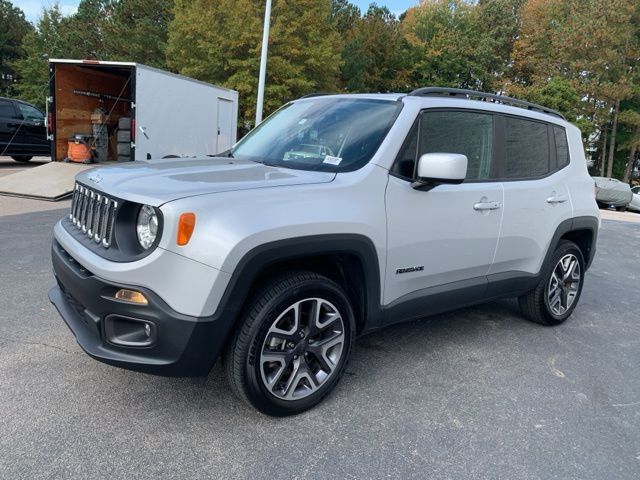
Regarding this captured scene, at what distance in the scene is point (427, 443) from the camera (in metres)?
2.62

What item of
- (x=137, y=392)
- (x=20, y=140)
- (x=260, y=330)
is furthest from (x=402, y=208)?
(x=20, y=140)

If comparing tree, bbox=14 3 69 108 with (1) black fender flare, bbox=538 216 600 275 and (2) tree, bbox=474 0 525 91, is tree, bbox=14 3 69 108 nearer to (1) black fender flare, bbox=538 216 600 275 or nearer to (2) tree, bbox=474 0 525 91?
(2) tree, bbox=474 0 525 91

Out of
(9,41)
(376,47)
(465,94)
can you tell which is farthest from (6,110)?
(9,41)

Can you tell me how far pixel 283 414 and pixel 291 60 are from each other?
20701 mm

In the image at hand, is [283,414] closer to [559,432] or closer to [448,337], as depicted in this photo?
[559,432]

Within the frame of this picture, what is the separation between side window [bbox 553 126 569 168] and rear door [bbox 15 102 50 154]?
48.8ft

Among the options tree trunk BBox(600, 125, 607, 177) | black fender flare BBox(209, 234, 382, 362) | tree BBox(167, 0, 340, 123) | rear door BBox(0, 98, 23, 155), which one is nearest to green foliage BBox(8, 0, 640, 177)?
tree BBox(167, 0, 340, 123)

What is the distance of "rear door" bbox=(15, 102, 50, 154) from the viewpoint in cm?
1457

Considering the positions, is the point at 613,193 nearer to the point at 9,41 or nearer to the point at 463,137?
the point at 463,137

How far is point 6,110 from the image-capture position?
14.0 m

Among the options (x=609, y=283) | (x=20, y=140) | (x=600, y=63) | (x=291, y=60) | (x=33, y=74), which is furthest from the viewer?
(x=33, y=74)

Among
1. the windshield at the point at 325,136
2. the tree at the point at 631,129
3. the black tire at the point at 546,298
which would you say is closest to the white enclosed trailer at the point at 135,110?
the windshield at the point at 325,136

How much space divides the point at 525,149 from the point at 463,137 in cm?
82

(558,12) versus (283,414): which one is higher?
(558,12)
